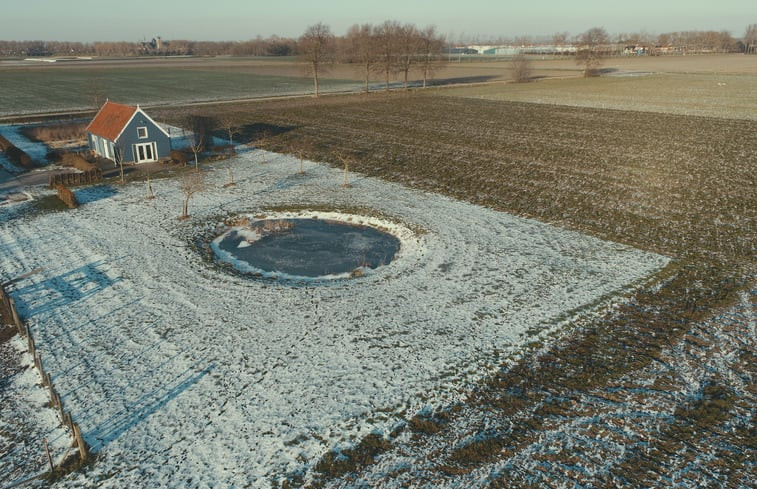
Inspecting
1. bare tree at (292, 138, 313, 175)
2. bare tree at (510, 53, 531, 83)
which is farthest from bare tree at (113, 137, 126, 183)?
bare tree at (510, 53, 531, 83)

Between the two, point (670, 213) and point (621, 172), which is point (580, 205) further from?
point (621, 172)

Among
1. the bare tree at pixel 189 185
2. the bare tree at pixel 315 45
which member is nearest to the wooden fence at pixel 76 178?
the bare tree at pixel 189 185

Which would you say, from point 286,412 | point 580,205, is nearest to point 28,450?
point 286,412

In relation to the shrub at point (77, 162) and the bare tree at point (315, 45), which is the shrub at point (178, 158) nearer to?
the shrub at point (77, 162)

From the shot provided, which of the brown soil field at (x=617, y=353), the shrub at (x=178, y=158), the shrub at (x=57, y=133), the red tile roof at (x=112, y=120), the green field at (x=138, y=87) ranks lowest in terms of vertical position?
the brown soil field at (x=617, y=353)

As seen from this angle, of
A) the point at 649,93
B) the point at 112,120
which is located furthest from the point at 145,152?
the point at 649,93

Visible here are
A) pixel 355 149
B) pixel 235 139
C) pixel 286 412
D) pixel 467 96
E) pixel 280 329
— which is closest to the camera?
pixel 286 412

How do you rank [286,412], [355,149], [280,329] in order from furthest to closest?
[355,149] < [280,329] < [286,412]
